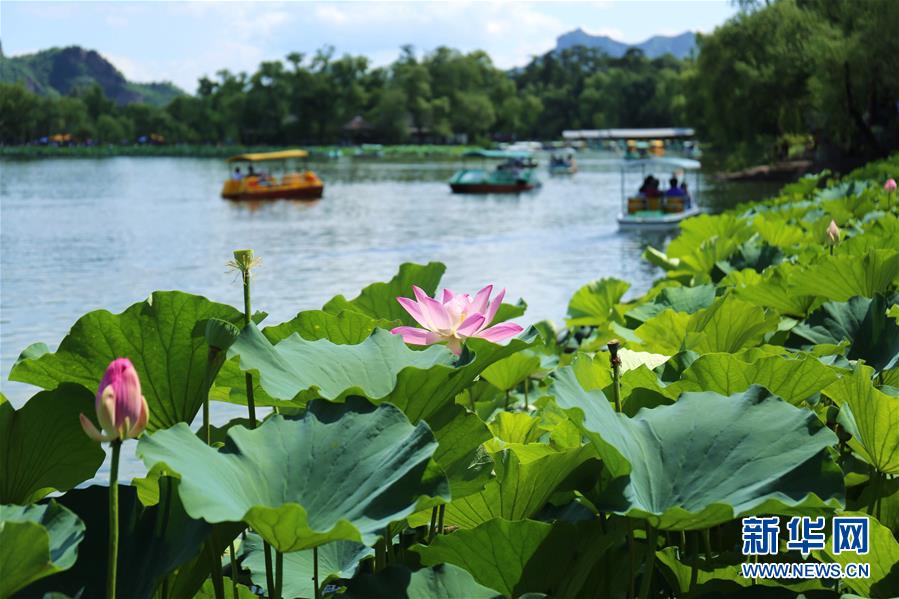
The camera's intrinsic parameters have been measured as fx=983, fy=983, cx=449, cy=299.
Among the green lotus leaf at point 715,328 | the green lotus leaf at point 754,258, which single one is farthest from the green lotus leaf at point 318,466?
the green lotus leaf at point 754,258

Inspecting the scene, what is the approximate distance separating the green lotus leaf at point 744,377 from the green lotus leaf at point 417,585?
1.68 ft

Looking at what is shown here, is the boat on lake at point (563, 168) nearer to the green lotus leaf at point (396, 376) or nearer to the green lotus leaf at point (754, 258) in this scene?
the green lotus leaf at point (754, 258)

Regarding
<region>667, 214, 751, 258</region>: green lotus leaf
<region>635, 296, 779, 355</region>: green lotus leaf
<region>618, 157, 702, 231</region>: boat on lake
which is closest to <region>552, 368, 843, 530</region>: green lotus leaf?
<region>635, 296, 779, 355</region>: green lotus leaf

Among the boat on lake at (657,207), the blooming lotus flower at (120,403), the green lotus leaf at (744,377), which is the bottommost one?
the boat on lake at (657,207)

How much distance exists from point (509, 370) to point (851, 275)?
84 cm

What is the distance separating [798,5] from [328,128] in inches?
2700

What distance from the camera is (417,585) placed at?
0.95 m

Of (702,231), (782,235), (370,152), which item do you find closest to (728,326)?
(782,235)

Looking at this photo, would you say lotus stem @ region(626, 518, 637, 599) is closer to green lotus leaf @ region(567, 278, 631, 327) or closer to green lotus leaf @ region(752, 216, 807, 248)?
green lotus leaf @ region(567, 278, 631, 327)

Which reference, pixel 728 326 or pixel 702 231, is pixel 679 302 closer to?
pixel 728 326

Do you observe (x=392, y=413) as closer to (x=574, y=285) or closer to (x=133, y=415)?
(x=133, y=415)

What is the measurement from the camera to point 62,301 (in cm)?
1259

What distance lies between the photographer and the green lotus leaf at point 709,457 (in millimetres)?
976

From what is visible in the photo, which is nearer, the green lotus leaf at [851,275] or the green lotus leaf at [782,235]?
the green lotus leaf at [851,275]
